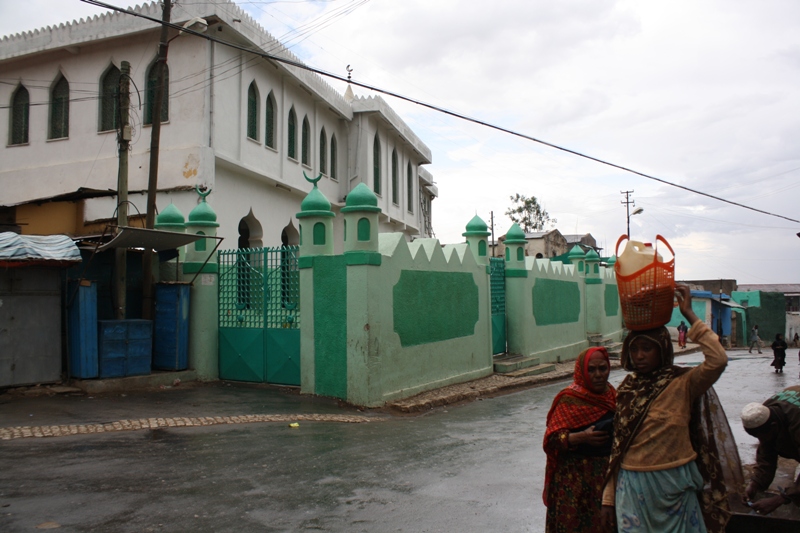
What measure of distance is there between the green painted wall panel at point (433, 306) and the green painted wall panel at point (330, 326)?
0.91 metres

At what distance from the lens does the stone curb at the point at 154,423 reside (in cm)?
742

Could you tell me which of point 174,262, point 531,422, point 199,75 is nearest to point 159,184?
point 199,75

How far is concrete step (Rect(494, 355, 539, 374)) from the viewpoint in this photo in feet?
47.3

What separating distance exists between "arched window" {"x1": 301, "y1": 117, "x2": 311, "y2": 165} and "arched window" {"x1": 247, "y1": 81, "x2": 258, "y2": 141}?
3.05 m

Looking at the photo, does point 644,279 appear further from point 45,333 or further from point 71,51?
point 71,51

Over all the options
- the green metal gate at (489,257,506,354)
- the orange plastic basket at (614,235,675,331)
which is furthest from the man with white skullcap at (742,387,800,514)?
the green metal gate at (489,257,506,354)

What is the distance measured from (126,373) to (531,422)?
246 inches

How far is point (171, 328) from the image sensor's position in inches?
459

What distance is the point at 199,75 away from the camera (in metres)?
15.7

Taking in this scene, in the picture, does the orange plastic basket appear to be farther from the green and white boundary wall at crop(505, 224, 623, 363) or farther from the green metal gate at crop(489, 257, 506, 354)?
the green and white boundary wall at crop(505, 224, 623, 363)

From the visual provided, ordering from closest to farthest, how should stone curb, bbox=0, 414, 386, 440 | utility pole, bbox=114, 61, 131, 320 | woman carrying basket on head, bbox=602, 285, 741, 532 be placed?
woman carrying basket on head, bbox=602, 285, 741, 532 → stone curb, bbox=0, 414, 386, 440 → utility pole, bbox=114, 61, 131, 320

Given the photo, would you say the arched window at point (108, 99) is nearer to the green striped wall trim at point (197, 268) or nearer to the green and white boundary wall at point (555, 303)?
the green striped wall trim at point (197, 268)

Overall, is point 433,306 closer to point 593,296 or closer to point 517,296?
point 517,296

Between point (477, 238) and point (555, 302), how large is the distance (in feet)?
16.4
